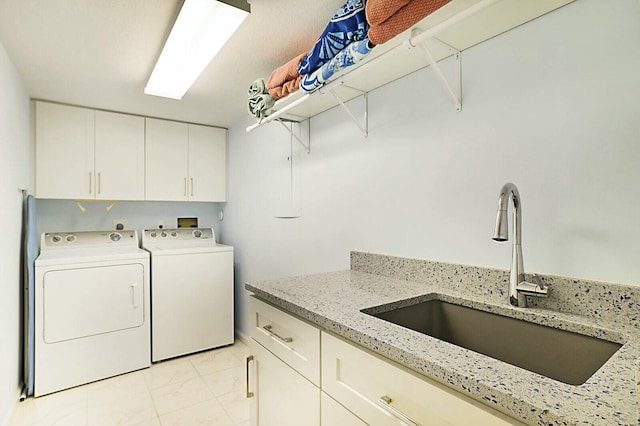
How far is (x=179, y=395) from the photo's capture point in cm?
238

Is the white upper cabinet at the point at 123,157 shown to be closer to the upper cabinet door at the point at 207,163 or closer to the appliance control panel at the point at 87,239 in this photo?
the upper cabinet door at the point at 207,163

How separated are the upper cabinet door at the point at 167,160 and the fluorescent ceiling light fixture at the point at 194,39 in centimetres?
112

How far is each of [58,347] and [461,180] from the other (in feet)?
9.66

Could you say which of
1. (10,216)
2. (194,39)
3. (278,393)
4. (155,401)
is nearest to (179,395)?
(155,401)

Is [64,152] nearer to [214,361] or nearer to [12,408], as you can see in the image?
[12,408]

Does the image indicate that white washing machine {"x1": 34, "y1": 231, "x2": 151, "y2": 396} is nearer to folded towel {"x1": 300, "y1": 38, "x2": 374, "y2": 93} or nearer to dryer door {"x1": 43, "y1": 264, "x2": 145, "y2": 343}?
dryer door {"x1": 43, "y1": 264, "x2": 145, "y2": 343}

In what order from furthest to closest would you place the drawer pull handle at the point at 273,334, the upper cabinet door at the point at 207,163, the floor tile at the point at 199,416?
the upper cabinet door at the point at 207,163 < the floor tile at the point at 199,416 < the drawer pull handle at the point at 273,334

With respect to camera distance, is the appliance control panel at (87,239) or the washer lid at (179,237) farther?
the washer lid at (179,237)

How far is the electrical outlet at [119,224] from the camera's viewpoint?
329cm

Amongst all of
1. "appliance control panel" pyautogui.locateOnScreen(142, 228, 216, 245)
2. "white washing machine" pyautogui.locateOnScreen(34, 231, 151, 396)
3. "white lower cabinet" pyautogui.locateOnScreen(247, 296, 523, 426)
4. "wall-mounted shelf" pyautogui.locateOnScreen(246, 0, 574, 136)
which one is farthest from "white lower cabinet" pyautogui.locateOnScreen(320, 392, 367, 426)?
"appliance control panel" pyautogui.locateOnScreen(142, 228, 216, 245)

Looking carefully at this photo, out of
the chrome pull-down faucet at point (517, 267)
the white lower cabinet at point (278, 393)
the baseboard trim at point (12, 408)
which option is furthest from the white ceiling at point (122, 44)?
the baseboard trim at point (12, 408)

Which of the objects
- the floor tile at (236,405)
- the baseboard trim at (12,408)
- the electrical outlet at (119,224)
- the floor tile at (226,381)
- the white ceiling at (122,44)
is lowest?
the floor tile at (236,405)

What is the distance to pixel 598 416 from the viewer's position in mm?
550

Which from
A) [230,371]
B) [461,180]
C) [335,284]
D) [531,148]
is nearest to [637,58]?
[531,148]
